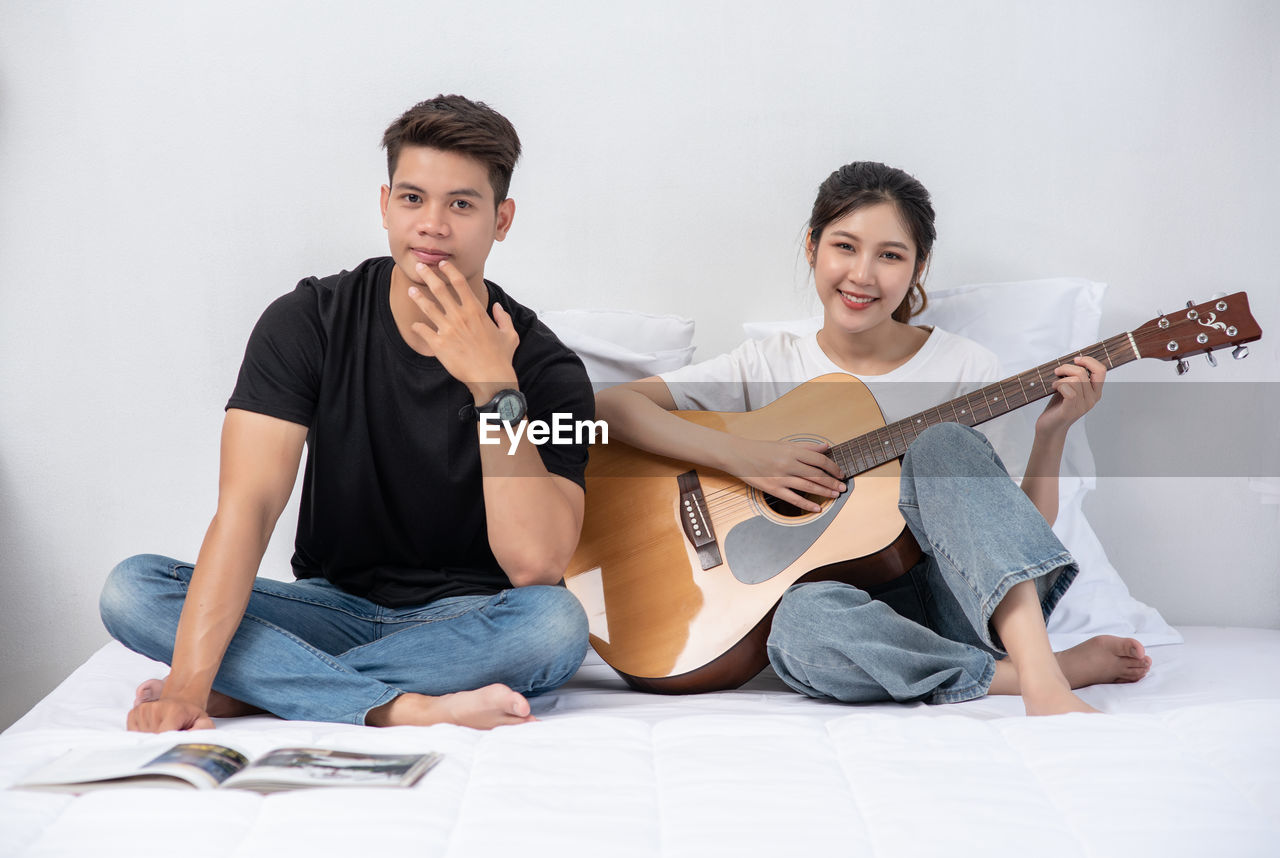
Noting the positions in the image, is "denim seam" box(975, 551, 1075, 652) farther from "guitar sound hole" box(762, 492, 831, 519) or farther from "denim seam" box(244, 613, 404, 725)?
"denim seam" box(244, 613, 404, 725)

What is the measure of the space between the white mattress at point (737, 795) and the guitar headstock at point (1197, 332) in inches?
25.4

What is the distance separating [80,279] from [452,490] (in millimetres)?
1093

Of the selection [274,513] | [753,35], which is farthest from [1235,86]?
[274,513]

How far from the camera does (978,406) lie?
4.94 ft

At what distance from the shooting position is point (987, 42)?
202 cm

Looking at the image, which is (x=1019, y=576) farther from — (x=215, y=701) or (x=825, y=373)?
(x=215, y=701)

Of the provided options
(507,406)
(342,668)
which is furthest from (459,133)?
(342,668)

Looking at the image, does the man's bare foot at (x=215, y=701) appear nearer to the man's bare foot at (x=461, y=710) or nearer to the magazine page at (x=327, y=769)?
the man's bare foot at (x=461, y=710)

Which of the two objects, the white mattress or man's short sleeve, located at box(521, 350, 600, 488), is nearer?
the white mattress

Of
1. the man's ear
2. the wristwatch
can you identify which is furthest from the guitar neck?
the man's ear

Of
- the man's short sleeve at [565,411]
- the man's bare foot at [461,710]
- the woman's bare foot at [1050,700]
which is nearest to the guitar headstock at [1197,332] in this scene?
the woman's bare foot at [1050,700]

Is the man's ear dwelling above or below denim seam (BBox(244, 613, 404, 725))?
above

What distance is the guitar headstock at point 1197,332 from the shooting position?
4.91 ft

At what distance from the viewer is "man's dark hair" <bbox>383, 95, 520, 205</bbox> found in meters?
1.38
